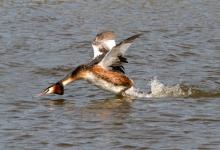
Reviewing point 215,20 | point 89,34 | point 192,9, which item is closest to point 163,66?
point 89,34

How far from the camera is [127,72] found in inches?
508

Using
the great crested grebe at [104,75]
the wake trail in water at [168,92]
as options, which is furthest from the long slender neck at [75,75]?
the wake trail in water at [168,92]

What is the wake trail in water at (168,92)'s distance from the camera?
11.2 m

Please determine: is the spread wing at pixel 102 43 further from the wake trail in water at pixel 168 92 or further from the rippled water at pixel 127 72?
the wake trail in water at pixel 168 92

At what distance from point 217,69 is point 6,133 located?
5.24m

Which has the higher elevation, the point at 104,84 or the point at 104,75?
the point at 104,75

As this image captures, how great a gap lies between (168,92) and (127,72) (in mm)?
1709

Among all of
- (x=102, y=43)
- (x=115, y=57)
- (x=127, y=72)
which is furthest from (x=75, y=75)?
(x=127, y=72)

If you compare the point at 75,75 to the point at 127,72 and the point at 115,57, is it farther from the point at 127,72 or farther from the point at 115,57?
the point at 127,72

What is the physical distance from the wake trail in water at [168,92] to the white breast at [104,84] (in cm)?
17

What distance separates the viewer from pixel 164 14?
1895cm

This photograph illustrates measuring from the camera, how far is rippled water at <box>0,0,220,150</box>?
852 centimetres

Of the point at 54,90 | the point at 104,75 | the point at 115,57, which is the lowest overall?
the point at 54,90

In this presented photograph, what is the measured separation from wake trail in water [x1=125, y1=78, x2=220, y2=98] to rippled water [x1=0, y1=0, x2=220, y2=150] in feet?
0.05
